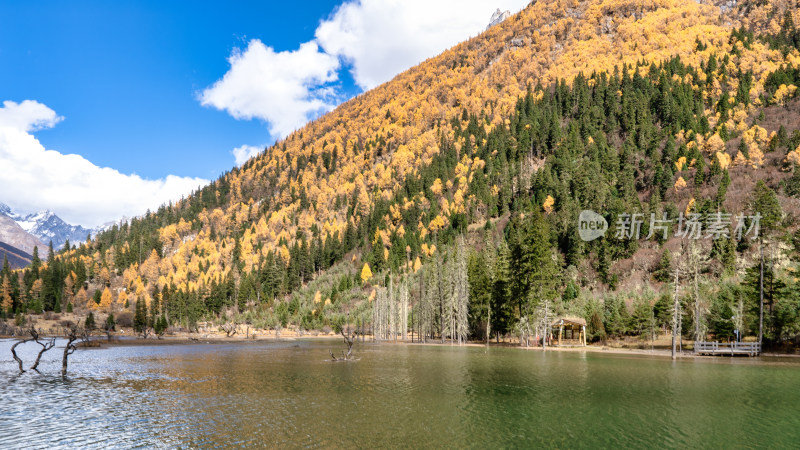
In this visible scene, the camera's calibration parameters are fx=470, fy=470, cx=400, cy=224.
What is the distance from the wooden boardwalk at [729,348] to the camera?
64062 mm

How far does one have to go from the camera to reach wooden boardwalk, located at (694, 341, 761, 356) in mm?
64062

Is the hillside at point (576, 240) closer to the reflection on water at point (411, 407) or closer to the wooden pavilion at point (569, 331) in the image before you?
the wooden pavilion at point (569, 331)

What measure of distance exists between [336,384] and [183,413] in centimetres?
1427

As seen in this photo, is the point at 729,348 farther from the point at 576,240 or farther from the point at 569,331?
the point at 576,240

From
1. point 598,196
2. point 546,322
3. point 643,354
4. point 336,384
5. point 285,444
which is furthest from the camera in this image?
point 598,196

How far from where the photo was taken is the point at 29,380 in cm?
4631

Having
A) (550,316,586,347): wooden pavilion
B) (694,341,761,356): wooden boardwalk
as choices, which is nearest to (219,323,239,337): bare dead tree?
(550,316,586,347): wooden pavilion

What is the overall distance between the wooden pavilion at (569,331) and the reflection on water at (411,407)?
32227 millimetres

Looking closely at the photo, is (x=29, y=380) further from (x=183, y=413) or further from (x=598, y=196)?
(x=598, y=196)

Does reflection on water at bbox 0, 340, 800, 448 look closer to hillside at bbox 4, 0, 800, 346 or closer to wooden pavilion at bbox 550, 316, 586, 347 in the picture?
wooden pavilion at bbox 550, 316, 586, 347

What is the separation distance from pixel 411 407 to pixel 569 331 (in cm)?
6953

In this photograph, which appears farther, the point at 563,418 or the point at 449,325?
the point at 449,325

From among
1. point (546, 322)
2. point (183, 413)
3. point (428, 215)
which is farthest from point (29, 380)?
point (428, 215)

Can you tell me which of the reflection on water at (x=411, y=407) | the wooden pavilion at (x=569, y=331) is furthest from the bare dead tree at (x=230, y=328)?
the wooden pavilion at (x=569, y=331)
